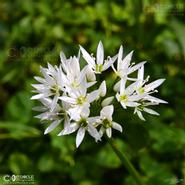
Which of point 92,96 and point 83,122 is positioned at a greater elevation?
point 92,96

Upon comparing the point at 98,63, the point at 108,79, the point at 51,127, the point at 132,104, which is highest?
the point at 98,63

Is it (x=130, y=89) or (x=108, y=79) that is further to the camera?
(x=108, y=79)

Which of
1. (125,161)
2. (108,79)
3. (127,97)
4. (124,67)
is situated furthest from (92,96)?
(108,79)

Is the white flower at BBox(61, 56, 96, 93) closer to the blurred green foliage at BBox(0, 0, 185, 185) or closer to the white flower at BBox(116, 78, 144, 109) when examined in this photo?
the white flower at BBox(116, 78, 144, 109)

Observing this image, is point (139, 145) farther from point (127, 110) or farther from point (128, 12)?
point (128, 12)

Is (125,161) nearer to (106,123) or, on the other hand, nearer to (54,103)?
(106,123)

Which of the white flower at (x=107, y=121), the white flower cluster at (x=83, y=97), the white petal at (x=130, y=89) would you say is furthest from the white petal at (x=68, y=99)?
the white petal at (x=130, y=89)

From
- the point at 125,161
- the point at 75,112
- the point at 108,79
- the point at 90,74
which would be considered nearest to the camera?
the point at 75,112

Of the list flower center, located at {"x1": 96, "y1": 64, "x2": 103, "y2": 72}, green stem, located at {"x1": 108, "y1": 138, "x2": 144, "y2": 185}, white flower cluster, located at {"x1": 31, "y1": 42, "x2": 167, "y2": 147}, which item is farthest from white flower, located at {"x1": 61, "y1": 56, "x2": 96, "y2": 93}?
green stem, located at {"x1": 108, "y1": 138, "x2": 144, "y2": 185}
